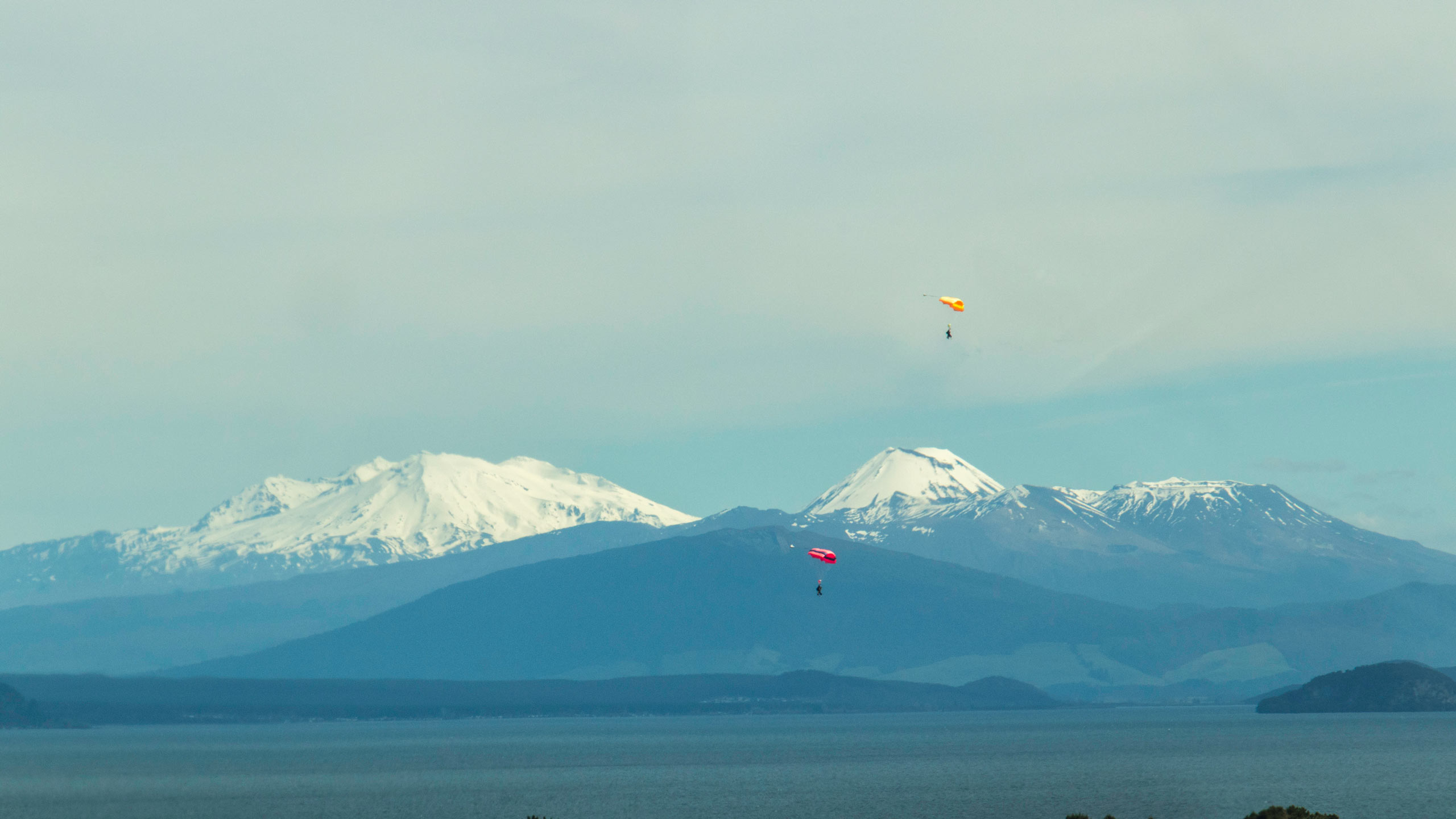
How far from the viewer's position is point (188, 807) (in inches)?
7667

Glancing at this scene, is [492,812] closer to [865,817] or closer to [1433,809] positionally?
[865,817]

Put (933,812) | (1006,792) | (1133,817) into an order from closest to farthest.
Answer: (1133,817) → (933,812) → (1006,792)

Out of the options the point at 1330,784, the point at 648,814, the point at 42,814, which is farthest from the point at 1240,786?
the point at 42,814

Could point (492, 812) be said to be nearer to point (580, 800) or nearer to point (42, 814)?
point (580, 800)

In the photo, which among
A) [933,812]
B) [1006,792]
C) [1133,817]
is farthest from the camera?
[1006,792]

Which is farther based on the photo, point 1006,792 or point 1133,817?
point 1006,792

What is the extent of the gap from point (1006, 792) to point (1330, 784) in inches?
1597

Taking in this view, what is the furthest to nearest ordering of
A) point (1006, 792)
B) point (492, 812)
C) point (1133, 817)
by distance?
1. point (1006, 792)
2. point (492, 812)
3. point (1133, 817)

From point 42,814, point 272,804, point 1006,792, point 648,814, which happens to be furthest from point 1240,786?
point 42,814

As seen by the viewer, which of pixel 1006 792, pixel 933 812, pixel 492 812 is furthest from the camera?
pixel 1006 792

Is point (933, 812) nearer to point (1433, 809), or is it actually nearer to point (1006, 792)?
point (1006, 792)

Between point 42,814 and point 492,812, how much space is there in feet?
181

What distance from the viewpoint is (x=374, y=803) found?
19462 cm

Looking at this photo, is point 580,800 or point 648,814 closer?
point 648,814
